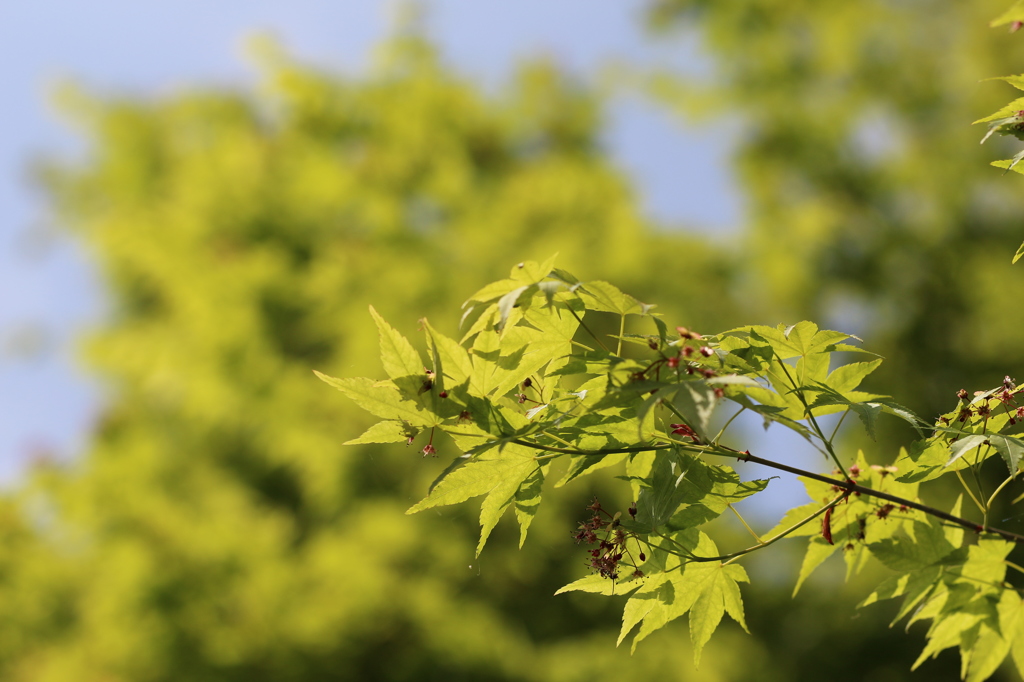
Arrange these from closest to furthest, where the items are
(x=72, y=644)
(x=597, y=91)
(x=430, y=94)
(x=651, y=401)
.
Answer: (x=651, y=401)
(x=72, y=644)
(x=430, y=94)
(x=597, y=91)

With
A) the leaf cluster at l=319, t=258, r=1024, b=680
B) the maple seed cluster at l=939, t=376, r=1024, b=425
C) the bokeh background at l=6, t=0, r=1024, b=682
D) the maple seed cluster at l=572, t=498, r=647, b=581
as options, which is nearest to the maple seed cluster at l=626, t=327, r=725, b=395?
the leaf cluster at l=319, t=258, r=1024, b=680

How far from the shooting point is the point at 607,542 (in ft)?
3.29

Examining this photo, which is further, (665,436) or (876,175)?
(876,175)

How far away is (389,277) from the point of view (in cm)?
595

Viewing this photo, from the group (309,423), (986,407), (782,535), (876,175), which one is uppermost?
(876,175)

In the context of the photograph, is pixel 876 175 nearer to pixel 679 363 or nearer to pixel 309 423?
pixel 309 423

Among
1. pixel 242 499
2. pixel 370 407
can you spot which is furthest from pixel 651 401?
pixel 242 499

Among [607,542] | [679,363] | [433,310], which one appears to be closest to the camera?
[679,363]

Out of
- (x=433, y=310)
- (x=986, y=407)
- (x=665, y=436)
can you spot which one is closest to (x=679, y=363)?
(x=665, y=436)

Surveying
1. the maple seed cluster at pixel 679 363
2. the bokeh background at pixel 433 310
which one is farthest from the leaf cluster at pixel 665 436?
the bokeh background at pixel 433 310

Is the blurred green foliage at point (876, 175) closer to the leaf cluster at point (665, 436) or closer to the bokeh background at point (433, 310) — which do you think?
the bokeh background at point (433, 310)

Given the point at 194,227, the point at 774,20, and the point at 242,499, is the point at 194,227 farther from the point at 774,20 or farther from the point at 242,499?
the point at 774,20

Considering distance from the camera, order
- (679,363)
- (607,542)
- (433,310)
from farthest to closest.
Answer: (433,310)
(607,542)
(679,363)

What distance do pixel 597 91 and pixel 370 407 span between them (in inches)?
346
